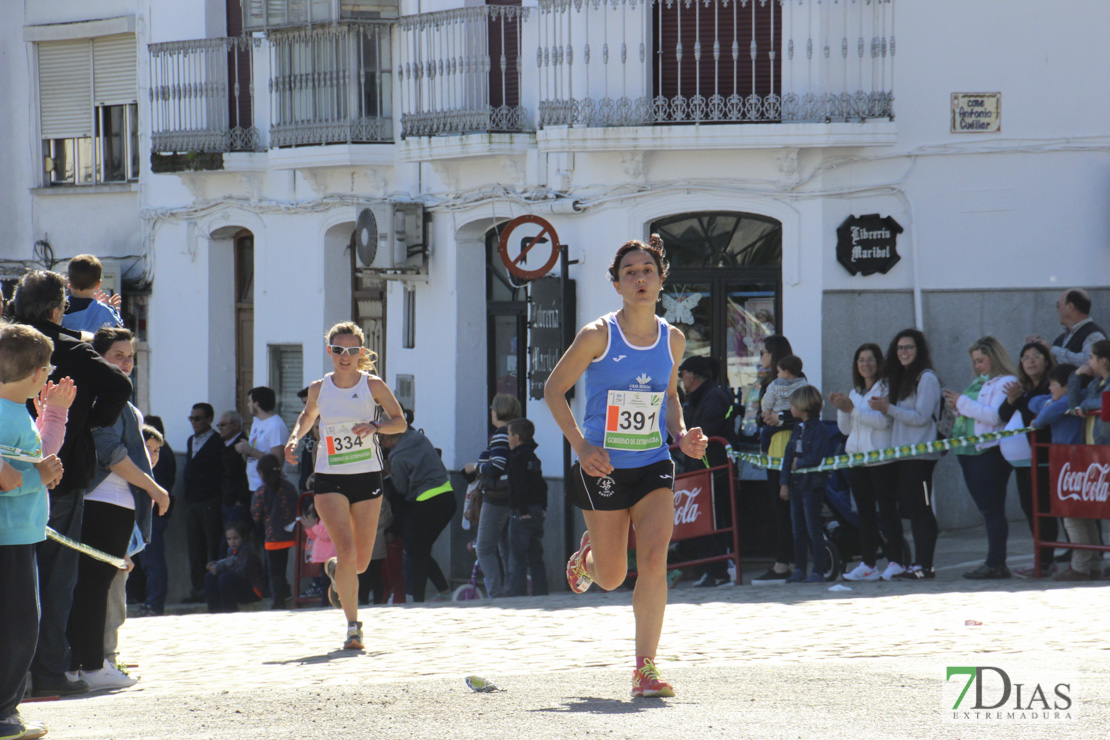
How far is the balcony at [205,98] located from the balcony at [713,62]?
498 centimetres

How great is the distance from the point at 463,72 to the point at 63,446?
9773 mm

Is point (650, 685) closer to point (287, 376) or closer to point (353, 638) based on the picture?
point (353, 638)

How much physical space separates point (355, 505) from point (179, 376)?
12.2 metres

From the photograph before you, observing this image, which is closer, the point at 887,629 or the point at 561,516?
the point at 887,629

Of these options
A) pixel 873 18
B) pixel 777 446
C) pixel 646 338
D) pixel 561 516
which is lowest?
pixel 561 516

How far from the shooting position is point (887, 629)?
8.71 metres

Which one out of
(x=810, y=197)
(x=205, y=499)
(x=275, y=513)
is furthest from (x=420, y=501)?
(x=810, y=197)

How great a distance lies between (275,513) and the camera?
14180 millimetres

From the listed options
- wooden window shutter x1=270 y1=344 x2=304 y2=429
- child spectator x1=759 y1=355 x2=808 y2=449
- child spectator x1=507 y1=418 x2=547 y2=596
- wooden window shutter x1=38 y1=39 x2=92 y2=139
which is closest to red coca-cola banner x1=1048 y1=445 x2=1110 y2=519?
child spectator x1=759 y1=355 x2=808 y2=449

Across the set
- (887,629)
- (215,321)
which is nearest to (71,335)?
(887,629)

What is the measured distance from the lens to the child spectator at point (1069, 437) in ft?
35.5

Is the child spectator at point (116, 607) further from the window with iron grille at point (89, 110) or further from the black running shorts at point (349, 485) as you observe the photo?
the window with iron grille at point (89, 110)

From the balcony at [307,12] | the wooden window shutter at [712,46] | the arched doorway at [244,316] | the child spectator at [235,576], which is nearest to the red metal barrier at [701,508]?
the wooden window shutter at [712,46]

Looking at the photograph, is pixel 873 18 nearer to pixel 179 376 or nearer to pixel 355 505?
pixel 355 505
